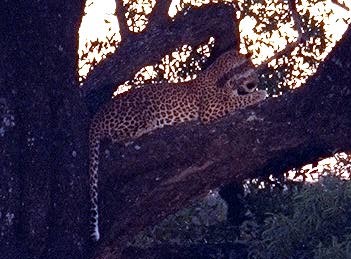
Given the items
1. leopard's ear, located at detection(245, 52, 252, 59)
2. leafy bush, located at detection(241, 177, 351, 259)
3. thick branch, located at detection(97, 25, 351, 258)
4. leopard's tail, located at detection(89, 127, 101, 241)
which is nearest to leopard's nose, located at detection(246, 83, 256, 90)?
leopard's ear, located at detection(245, 52, 252, 59)

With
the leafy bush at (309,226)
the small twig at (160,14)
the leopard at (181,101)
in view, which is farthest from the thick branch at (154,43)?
the leafy bush at (309,226)

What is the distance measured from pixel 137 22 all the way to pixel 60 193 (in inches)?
168

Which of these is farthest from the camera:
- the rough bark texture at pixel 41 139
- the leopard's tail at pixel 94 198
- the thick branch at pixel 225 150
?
the leopard's tail at pixel 94 198

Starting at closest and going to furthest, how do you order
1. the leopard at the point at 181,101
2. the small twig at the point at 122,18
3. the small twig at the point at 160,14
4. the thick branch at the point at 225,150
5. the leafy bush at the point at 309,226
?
the thick branch at the point at 225,150 → the leopard at the point at 181,101 → the small twig at the point at 160,14 → the leafy bush at the point at 309,226 → the small twig at the point at 122,18

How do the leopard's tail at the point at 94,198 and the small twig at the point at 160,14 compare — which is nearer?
the leopard's tail at the point at 94,198

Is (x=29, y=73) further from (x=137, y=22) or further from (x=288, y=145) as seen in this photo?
(x=137, y=22)

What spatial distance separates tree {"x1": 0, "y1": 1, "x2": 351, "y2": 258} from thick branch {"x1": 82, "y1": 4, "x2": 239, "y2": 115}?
1.05 metres

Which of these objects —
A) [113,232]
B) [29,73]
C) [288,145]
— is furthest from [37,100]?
[288,145]

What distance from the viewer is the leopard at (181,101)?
28.0 ft

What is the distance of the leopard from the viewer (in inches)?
336

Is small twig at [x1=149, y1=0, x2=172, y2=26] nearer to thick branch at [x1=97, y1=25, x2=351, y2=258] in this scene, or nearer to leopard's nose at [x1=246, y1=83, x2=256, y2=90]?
leopard's nose at [x1=246, y1=83, x2=256, y2=90]

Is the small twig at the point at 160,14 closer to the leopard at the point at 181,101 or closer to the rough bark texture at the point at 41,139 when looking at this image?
the leopard at the point at 181,101

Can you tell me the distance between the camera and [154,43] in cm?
869

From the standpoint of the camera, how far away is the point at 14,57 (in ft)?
23.1
